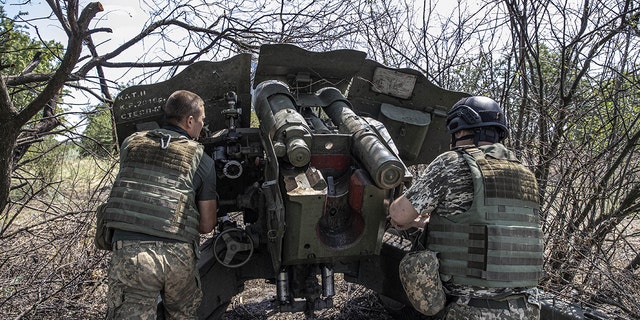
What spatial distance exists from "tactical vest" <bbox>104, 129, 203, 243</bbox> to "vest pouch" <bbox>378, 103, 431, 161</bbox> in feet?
6.71

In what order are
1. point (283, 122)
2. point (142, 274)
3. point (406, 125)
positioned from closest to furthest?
1. point (142, 274)
2. point (283, 122)
3. point (406, 125)

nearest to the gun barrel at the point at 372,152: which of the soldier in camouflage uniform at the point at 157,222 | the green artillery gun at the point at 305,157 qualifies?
the green artillery gun at the point at 305,157

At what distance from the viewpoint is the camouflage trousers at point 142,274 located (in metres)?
3.49

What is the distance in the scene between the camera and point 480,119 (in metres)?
3.37

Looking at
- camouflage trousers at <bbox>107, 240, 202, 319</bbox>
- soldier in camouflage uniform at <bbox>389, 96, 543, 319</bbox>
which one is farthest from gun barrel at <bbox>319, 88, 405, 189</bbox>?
camouflage trousers at <bbox>107, 240, 202, 319</bbox>

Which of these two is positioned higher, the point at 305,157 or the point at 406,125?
the point at 406,125

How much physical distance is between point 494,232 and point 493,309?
1.49ft

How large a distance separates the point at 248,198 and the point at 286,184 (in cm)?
93

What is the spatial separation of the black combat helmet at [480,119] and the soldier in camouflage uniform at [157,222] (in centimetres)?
172

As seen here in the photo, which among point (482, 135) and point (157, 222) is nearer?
point (482, 135)

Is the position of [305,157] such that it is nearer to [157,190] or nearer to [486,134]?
[157,190]

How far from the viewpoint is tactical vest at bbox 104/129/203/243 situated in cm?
357

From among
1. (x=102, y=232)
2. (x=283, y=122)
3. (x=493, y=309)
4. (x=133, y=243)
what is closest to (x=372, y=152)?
(x=283, y=122)

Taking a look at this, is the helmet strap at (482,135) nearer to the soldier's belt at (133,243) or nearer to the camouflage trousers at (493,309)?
the camouflage trousers at (493,309)
